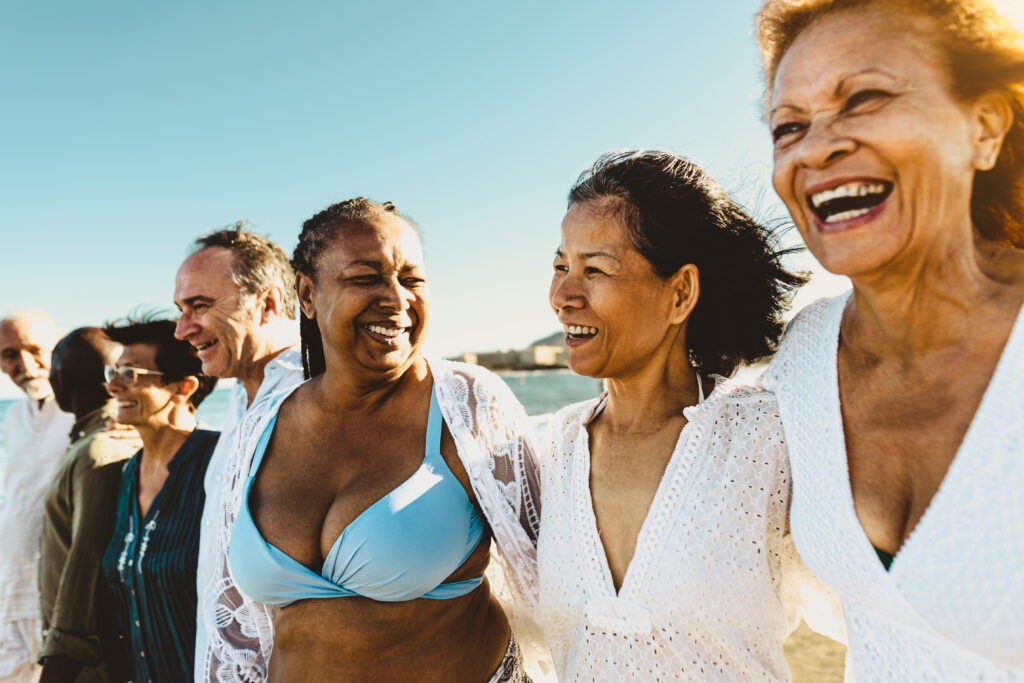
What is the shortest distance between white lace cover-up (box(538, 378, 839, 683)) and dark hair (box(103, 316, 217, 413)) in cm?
253

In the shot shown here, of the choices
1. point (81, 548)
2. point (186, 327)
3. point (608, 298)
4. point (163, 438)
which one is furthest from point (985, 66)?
point (81, 548)

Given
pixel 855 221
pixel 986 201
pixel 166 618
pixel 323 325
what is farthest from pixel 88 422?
pixel 986 201

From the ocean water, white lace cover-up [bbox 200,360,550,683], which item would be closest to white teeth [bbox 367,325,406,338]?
white lace cover-up [bbox 200,360,550,683]

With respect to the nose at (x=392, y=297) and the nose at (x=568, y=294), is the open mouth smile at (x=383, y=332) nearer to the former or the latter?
the nose at (x=392, y=297)

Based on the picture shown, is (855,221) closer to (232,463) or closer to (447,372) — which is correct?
(447,372)

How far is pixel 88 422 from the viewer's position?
387cm

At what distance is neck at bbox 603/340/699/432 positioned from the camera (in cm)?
206

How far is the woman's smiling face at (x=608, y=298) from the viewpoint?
200 centimetres

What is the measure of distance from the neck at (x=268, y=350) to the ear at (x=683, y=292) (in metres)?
2.15

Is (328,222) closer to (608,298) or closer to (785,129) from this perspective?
(608,298)

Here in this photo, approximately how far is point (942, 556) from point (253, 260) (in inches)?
127

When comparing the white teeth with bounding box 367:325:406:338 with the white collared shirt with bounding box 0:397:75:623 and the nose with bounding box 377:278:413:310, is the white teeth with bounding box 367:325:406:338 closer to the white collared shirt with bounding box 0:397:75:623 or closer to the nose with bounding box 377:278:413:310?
the nose with bounding box 377:278:413:310

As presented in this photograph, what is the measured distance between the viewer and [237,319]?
324cm

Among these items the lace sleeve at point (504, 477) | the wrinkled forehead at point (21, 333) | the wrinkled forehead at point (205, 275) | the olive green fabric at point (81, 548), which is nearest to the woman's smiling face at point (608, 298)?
the lace sleeve at point (504, 477)
